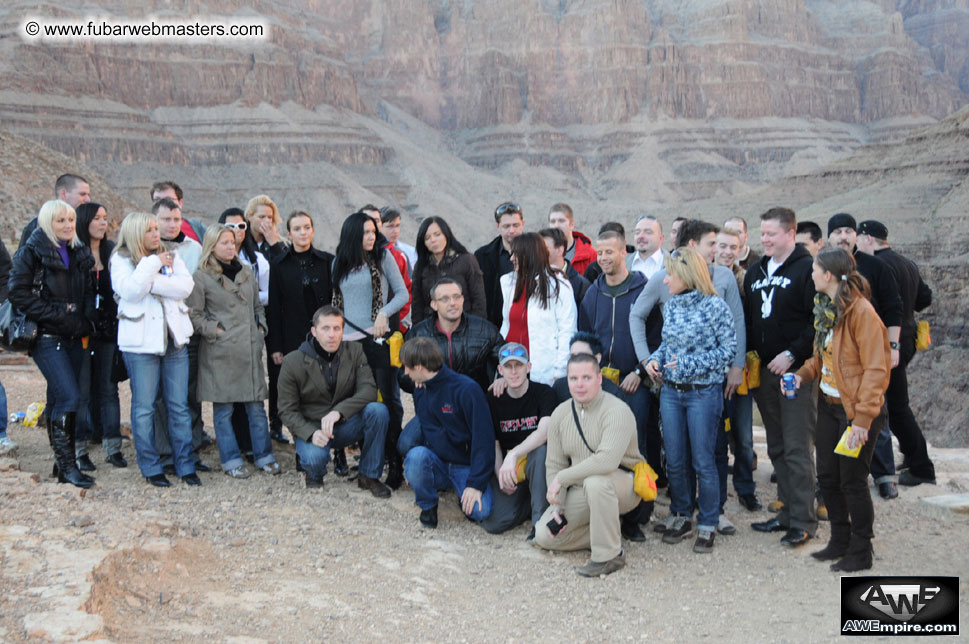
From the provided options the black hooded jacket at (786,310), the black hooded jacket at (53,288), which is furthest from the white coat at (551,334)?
the black hooded jacket at (53,288)

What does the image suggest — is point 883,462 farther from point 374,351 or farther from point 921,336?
point 374,351

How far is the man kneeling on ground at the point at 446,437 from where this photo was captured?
6660 millimetres

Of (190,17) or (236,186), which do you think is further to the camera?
(190,17)

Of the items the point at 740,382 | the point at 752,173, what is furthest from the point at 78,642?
the point at 752,173

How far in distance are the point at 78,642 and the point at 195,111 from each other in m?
85.4

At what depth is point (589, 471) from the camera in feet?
20.2

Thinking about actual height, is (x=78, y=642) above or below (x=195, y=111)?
below

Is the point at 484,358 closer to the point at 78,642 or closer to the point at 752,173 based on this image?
the point at 78,642

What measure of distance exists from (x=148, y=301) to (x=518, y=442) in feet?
10.0

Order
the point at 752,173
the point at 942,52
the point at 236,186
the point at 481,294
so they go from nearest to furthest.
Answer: the point at 481,294, the point at 236,186, the point at 752,173, the point at 942,52

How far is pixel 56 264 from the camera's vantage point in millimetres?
6848

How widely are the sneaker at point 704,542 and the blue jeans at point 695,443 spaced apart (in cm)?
4

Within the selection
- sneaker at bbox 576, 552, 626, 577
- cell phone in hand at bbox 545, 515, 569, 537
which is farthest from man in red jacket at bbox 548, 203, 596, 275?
sneaker at bbox 576, 552, 626, 577

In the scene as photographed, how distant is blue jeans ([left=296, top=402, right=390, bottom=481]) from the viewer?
738 centimetres
